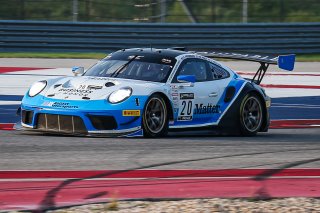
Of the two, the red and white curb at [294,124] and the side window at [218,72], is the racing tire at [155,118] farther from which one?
the red and white curb at [294,124]

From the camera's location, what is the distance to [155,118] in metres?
10.8

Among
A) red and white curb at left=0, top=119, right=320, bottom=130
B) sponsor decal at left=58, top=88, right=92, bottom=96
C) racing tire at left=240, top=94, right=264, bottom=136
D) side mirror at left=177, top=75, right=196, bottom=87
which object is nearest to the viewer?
sponsor decal at left=58, top=88, right=92, bottom=96

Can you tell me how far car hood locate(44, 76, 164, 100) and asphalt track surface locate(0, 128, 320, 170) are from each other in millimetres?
526

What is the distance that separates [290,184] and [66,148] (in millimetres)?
2796

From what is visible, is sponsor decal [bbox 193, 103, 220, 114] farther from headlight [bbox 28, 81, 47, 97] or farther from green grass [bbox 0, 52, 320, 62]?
green grass [bbox 0, 52, 320, 62]

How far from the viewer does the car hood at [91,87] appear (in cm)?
1060

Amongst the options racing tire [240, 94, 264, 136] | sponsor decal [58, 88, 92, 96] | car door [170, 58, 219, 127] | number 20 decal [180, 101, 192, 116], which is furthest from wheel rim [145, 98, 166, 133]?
racing tire [240, 94, 264, 136]

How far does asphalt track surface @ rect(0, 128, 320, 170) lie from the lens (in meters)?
8.36

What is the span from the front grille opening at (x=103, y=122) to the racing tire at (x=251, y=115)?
7.91ft

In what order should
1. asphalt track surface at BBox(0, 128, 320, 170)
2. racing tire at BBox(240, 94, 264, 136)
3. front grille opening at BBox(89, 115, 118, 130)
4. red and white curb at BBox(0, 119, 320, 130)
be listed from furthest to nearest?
red and white curb at BBox(0, 119, 320, 130)
racing tire at BBox(240, 94, 264, 136)
front grille opening at BBox(89, 115, 118, 130)
asphalt track surface at BBox(0, 128, 320, 170)

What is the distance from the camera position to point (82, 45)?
2284 cm

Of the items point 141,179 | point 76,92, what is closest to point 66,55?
point 76,92

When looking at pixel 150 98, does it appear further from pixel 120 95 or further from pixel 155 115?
pixel 120 95

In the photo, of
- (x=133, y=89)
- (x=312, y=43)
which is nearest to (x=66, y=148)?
(x=133, y=89)
